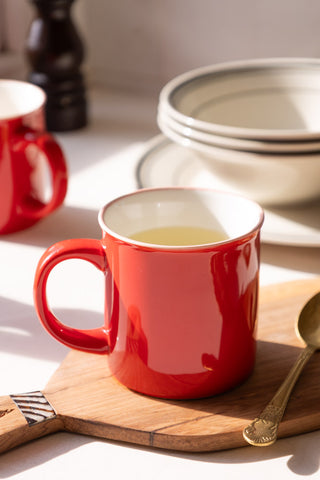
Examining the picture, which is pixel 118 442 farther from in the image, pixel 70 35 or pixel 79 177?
pixel 70 35

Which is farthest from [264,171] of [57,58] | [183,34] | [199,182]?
[183,34]

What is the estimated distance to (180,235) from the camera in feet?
1.70

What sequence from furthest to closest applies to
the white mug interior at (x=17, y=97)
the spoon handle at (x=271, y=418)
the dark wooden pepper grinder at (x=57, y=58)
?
the dark wooden pepper grinder at (x=57, y=58)
the white mug interior at (x=17, y=97)
the spoon handle at (x=271, y=418)

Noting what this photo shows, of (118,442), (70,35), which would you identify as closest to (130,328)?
(118,442)

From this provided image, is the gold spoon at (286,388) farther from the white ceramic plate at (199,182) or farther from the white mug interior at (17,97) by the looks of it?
the white mug interior at (17,97)

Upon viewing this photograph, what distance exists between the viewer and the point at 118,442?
17.7 inches

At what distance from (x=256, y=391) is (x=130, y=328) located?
0.09 m

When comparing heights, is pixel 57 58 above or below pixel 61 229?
above

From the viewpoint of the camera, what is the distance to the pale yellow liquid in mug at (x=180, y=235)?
514 mm

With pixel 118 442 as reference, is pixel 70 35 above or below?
above

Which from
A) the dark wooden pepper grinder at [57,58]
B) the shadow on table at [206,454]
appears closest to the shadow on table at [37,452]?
the shadow on table at [206,454]

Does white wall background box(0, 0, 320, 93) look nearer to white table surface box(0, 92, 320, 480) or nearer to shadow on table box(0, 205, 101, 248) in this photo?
white table surface box(0, 92, 320, 480)

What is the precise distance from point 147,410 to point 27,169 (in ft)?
1.07

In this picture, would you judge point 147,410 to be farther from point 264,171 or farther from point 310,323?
point 264,171
